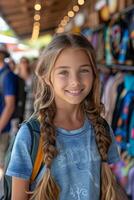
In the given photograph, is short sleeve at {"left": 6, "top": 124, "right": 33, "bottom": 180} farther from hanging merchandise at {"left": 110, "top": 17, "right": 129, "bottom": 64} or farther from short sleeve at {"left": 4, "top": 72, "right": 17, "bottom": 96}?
hanging merchandise at {"left": 110, "top": 17, "right": 129, "bottom": 64}

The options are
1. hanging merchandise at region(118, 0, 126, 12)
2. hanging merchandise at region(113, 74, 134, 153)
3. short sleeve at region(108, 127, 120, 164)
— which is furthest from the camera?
hanging merchandise at region(118, 0, 126, 12)

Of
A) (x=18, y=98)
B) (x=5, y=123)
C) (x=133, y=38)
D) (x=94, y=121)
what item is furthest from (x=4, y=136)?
(x=94, y=121)

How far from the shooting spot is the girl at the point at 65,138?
1.33 meters

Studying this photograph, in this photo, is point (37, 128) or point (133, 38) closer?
point (37, 128)

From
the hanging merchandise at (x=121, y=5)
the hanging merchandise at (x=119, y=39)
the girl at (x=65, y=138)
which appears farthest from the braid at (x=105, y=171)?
the hanging merchandise at (x=121, y=5)

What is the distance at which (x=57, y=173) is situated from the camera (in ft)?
4.42

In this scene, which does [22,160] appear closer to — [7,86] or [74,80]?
[74,80]

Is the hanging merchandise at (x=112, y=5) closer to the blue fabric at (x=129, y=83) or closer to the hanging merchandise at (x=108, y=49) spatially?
the hanging merchandise at (x=108, y=49)

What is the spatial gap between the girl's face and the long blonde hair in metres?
0.02

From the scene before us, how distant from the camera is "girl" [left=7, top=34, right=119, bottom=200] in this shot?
4.36 ft

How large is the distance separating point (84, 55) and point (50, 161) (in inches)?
14.2

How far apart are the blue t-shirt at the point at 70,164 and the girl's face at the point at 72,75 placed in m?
0.12

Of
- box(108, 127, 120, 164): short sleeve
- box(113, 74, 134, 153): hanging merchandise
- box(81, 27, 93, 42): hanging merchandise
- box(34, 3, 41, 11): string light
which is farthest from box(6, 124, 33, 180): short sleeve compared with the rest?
box(81, 27, 93, 42): hanging merchandise

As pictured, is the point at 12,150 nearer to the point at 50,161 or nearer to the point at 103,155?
the point at 50,161
